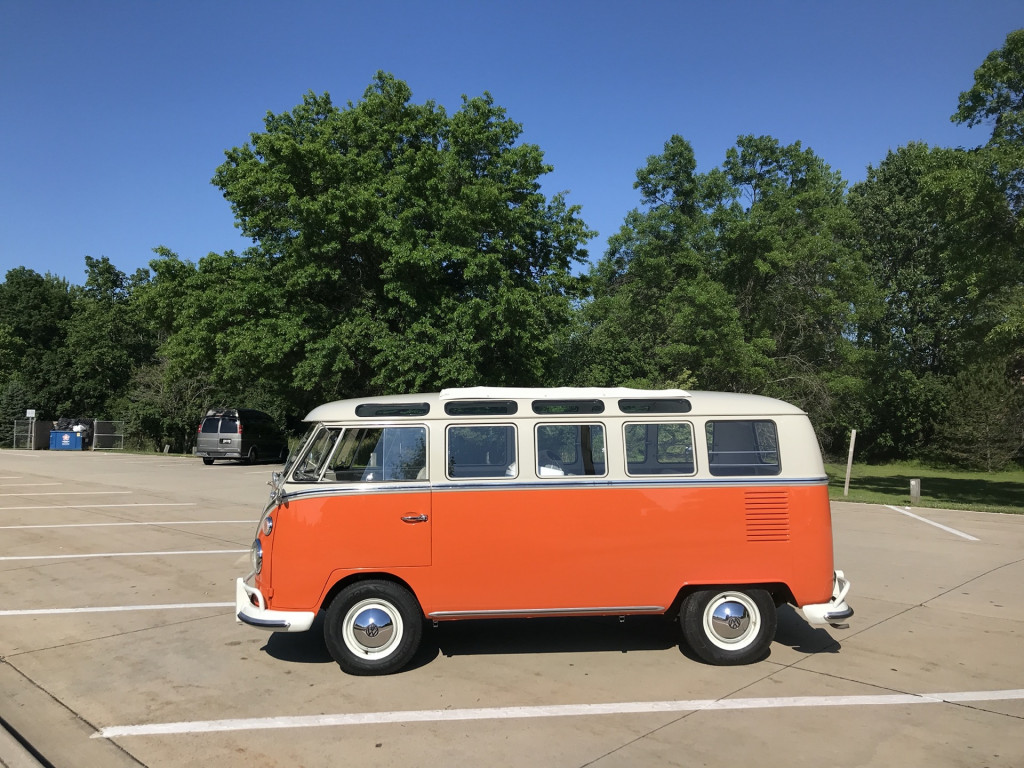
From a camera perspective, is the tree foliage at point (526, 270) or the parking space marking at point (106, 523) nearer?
the parking space marking at point (106, 523)

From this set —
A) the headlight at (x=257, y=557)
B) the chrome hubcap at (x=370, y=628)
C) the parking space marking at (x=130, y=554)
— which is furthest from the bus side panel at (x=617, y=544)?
the parking space marking at (x=130, y=554)

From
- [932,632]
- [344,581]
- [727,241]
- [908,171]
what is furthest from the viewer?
[908,171]

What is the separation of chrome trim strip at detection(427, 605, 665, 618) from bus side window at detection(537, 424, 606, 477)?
3.46 feet

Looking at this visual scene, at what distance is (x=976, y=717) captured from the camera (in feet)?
15.8

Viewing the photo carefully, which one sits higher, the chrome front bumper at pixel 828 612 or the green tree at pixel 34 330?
the green tree at pixel 34 330

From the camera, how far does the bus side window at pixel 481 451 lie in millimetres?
5840

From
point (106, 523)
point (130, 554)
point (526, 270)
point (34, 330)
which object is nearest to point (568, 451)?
point (130, 554)

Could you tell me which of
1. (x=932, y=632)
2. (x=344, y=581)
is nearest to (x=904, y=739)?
(x=932, y=632)

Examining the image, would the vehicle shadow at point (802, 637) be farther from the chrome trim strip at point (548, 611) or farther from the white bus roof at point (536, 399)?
the white bus roof at point (536, 399)

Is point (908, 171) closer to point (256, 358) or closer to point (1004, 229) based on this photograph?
point (1004, 229)

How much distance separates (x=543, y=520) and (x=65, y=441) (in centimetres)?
5271

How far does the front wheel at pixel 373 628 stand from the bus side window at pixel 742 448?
105 inches

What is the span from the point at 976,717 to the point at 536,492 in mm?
3274

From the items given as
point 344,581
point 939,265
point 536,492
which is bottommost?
point 344,581
